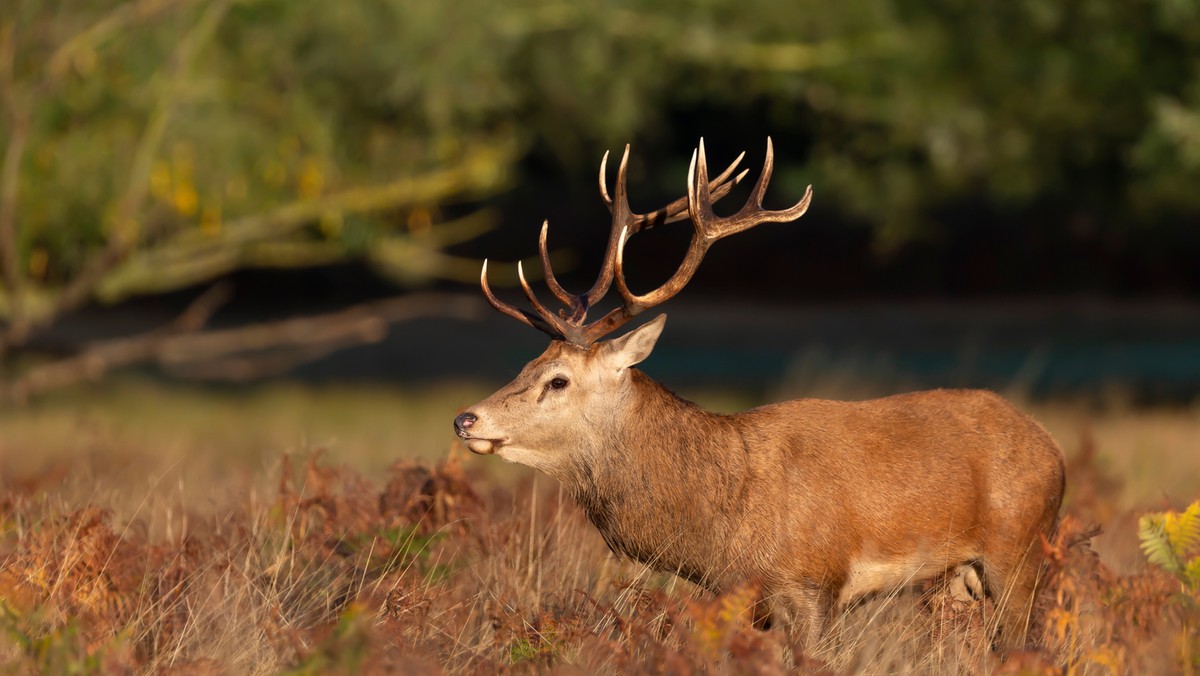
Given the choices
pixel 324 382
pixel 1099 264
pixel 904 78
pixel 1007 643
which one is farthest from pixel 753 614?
pixel 1099 264

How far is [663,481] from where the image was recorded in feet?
19.1

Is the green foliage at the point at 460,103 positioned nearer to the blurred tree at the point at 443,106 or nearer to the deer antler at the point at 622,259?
the blurred tree at the point at 443,106

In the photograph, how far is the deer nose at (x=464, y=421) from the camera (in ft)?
18.6

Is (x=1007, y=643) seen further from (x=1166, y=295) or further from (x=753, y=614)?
(x=1166, y=295)

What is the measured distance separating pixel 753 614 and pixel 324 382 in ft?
69.9

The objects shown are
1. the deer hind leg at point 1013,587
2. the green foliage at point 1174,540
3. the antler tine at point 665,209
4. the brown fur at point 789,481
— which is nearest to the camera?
the green foliage at point 1174,540

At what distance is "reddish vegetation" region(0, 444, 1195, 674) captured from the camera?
4.61 meters

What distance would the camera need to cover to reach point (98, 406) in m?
22.0

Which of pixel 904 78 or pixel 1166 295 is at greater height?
pixel 904 78

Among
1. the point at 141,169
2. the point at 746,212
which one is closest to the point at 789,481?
the point at 746,212

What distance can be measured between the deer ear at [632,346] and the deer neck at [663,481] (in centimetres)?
9

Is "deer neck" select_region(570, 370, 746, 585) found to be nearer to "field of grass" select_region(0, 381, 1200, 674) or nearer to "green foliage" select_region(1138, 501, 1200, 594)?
"field of grass" select_region(0, 381, 1200, 674)

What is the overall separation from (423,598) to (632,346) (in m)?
1.26

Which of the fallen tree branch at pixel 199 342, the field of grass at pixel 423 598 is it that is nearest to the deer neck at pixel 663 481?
the field of grass at pixel 423 598
